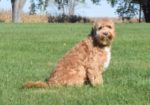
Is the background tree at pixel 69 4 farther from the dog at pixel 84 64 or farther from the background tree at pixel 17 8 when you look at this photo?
the dog at pixel 84 64

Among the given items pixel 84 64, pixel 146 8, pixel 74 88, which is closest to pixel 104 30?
pixel 84 64

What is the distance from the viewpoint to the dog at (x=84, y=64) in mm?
8758

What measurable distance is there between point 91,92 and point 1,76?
8.83 feet

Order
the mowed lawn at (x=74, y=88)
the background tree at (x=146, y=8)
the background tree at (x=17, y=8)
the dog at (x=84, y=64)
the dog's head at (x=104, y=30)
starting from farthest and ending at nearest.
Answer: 1. the background tree at (x=146, y=8)
2. the background tree at (x=17, y=8)
3. the dog at (x=84, y=64)
4. the dog's head at (x=104, y=30)
5. the mowed lawn at (x=74, y=88)

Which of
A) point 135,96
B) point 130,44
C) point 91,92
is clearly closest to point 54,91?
point 91,92

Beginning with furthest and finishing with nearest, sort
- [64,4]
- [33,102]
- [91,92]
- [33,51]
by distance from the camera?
[64,4], [33,51], [91,92], [33,102]

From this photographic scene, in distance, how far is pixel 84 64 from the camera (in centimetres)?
884

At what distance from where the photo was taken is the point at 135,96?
8258 mm

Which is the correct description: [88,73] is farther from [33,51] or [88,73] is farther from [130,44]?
[130,44]

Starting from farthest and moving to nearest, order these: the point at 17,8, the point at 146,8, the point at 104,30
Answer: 1. the point at 146,8
2. the point at 17,8
3. the point at 104,30

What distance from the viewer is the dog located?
8.76 metres

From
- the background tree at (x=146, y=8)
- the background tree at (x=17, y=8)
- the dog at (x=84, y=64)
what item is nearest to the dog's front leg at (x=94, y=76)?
the dog at (x=84, y=64)

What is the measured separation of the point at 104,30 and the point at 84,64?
68cm

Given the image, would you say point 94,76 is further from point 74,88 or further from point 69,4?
point 69,4
